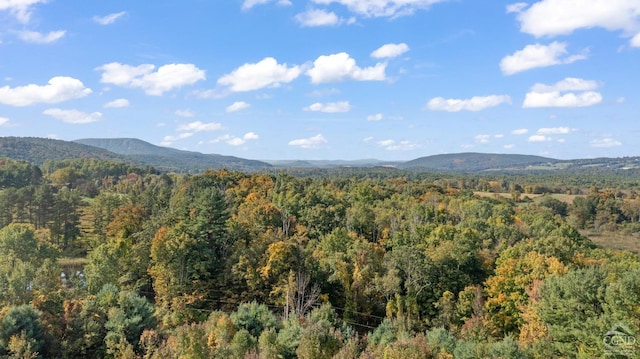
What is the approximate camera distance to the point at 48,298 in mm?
29453

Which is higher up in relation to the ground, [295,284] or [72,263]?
[295,284]

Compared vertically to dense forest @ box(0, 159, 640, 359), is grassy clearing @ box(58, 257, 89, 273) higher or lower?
lower

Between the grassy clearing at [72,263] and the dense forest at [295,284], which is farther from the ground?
the dense forest at [295,284]

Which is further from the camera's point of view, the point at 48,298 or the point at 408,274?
the point at 408,274

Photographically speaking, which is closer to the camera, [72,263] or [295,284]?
[295,284]

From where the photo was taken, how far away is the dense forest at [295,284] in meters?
24.2

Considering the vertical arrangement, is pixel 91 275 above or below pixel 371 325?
above

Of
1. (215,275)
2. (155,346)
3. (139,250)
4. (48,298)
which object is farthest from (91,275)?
(155,346)

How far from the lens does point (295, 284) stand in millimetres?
36250

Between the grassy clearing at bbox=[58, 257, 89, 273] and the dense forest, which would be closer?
the dense forest

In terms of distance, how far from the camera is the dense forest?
79.3ft

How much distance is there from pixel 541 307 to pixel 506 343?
24.4ft

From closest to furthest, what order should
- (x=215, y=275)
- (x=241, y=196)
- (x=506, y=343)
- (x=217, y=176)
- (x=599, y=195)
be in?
(x=506, y=343)
(x=215, y=275)
(x=241, y=196)
(x=217, y=176)
(x=599, y=195)

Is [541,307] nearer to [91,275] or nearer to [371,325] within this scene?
[371,325]
